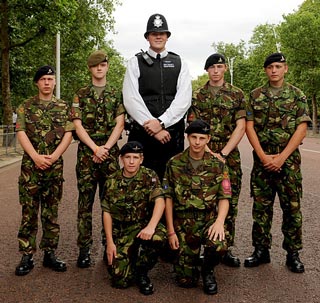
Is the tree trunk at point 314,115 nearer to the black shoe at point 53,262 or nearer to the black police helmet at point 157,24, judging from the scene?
the black police helmet at point 157,24

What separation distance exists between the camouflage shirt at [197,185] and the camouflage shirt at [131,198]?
157 mm

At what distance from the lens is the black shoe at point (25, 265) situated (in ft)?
14.9

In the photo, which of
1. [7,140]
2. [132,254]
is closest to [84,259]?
[132,254]

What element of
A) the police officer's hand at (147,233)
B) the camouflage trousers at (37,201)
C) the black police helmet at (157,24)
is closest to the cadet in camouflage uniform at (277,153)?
the black police helmet at (157,24)

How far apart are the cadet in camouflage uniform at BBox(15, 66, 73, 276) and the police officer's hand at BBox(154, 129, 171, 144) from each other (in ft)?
2.87

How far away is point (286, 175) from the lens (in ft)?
15.7

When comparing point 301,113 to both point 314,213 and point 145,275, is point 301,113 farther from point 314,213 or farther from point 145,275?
point 314,213

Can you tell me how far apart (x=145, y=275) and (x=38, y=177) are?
55.2 inches

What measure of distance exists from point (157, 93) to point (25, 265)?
6.82ft

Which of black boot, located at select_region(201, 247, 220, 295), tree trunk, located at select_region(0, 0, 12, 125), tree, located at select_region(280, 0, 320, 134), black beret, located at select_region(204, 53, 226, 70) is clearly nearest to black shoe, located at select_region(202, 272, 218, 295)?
black boot, located at select_region(201, 247, 220, 295)

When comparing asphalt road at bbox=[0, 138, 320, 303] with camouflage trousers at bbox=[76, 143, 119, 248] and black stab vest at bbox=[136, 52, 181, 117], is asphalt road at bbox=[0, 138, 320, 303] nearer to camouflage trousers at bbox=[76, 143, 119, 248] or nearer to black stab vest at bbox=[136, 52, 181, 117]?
camouflage trousers at bbox=[76, 143, 119, 248]

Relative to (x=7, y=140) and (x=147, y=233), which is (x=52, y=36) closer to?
(x=7, y=140)

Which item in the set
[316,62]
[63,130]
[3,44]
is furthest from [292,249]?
[316,62]

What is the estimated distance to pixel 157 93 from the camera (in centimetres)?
487
